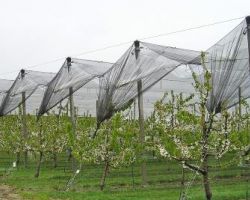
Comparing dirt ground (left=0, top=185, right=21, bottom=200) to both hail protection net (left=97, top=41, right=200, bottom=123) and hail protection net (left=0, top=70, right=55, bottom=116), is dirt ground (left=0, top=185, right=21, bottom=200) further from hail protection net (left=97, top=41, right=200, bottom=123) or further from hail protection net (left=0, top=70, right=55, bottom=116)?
hail protection net (left=0, top=70, right=55, bottom=116)

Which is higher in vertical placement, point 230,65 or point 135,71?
point 135,71

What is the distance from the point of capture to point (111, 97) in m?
14.8

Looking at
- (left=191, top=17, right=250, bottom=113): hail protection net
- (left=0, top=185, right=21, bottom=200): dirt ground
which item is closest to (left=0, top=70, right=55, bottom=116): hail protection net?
(left=0, top=185, right=21, bottom=200): dirt ground

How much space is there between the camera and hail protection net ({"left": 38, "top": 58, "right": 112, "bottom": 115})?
18.9 m

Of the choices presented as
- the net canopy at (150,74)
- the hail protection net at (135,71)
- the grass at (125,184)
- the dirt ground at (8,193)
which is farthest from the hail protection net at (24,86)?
the hail protection net at (135,71)

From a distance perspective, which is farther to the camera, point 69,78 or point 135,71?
point 69,78

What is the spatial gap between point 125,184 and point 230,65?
681cm

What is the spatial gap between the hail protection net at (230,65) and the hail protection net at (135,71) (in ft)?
6.02

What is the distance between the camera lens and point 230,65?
12.1 meters

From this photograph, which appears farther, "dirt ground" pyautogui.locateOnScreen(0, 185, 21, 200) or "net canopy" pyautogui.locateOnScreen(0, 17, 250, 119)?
"dirt ground" pyautogui.locateOnScreen(0, 185, 21, 200)

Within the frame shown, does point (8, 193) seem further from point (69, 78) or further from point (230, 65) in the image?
point (230, 65)

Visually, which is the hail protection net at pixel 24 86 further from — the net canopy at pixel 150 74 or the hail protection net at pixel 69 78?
the hail protection net at pixel 69 78

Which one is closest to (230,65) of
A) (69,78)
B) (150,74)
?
(150,74)

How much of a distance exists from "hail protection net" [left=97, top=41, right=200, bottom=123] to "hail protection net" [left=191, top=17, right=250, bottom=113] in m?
1.84
